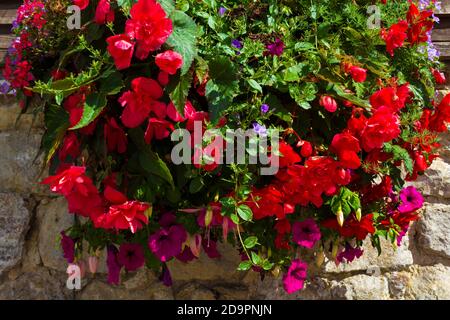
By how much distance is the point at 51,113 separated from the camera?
1589 millimetres

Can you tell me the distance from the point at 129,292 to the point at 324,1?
117 cm

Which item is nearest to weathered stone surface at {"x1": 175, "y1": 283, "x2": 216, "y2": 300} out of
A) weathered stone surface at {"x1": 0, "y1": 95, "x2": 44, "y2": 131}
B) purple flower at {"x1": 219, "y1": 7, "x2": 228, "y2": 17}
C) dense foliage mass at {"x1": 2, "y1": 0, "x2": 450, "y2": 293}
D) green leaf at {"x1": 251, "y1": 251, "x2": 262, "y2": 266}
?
dense foliage mass at {"x1": 2, "y1": 0, "x2": 450, "y2": 293}

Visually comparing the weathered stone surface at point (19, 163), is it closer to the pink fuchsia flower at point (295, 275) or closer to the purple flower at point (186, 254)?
the purple flower at point (186, 254)

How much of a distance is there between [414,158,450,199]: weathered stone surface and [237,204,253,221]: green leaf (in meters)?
0.92

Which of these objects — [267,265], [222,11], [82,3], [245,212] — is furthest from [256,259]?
[82,3]

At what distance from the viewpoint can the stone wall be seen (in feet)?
6.49

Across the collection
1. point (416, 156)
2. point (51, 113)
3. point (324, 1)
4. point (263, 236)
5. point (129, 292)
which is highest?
point (324, 1)

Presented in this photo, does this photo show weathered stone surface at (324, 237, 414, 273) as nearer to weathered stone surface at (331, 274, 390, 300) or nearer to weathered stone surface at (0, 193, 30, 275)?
weathered stone surface at (331, 274, 390, 300)

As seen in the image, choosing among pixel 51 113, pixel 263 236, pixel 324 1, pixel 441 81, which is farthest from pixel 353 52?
pixel 51 113

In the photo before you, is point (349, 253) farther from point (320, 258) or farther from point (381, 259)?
point (381, 259)

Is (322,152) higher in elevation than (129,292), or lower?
higher

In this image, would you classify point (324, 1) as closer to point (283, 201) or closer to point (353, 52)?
point (353, 52)

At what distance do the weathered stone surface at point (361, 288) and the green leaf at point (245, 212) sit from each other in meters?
0.70

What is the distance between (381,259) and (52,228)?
1181mm
